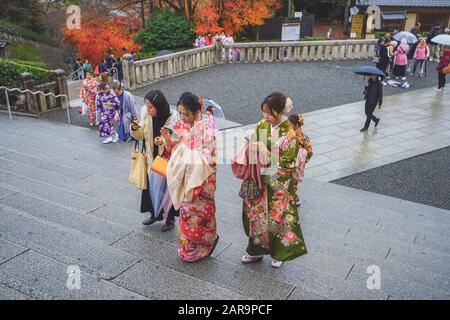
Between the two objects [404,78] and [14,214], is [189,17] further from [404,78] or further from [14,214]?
[14,214]

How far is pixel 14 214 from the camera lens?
462 cm

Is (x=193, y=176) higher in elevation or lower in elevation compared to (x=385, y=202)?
higher

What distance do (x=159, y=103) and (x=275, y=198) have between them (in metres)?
1.63

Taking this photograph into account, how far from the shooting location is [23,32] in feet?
81.7

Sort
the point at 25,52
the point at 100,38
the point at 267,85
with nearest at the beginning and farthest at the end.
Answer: the point at 267,85
the point at 100,38
the point at 25,52

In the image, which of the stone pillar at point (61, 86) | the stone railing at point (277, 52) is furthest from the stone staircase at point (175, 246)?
the stone railing at point (277, 52)

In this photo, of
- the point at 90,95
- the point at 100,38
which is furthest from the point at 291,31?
the point at 90,95

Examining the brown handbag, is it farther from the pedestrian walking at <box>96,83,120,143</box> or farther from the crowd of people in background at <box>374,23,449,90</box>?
the crowd of people in background at <box>374,23,449,90</box>

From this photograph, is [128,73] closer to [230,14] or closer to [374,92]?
[230,14]

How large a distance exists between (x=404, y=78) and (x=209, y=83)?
7.19 meters

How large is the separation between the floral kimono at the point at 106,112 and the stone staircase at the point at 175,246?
2366 mm

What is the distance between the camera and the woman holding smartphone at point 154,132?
432cm

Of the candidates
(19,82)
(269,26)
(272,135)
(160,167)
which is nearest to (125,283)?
(160,167)

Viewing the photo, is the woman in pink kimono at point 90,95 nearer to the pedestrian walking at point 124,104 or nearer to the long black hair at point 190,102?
the pedestrian walking at point 124,104
